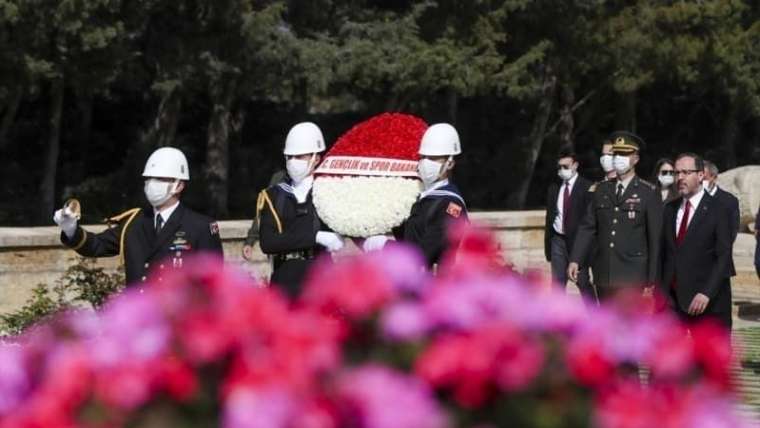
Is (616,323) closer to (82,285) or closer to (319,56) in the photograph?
(82,285)

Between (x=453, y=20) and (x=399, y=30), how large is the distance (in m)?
2.04

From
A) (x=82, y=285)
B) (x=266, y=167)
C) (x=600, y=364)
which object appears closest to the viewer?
(x=600, y=364)

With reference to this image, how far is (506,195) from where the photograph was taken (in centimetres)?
4031

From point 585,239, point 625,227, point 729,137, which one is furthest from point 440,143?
point 729,137

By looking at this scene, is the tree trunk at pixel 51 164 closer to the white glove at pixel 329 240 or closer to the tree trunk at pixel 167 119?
the tree trunk at pixel 167 119

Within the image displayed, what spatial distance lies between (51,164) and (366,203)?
23.7 meters

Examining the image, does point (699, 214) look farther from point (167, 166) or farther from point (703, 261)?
point (167, 166)

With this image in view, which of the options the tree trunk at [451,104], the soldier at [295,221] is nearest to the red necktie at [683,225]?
the soldier at [295,221]

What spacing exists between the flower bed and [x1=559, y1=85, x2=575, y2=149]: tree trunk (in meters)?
36.5

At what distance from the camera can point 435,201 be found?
9523 millimetres

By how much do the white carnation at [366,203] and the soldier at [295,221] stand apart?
0.57 ft

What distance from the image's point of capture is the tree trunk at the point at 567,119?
132 ft

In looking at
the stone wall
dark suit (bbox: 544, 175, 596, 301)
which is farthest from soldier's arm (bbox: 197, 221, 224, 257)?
dark suit (bbox: 544, 175, 596, 301)

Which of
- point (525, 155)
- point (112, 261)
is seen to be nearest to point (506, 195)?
point (525, 155)
